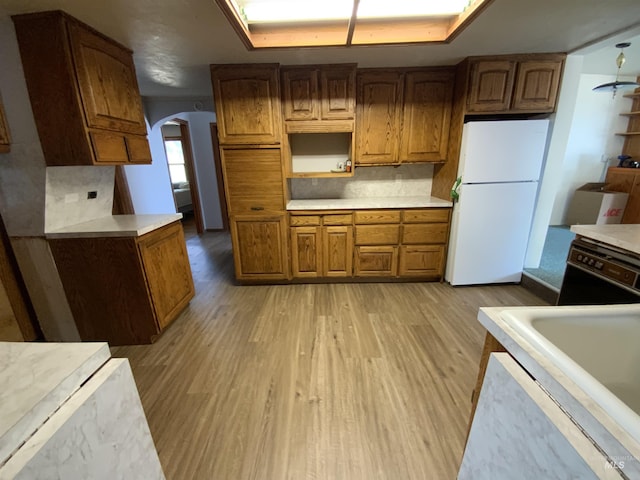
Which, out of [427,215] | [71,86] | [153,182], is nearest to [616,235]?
[427,215]

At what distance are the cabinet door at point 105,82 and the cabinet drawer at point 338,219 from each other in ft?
6.10

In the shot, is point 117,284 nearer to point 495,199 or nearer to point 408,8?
point 408,8

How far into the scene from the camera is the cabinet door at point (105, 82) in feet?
5.50

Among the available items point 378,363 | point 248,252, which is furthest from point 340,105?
point 378,363

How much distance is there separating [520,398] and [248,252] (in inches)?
102

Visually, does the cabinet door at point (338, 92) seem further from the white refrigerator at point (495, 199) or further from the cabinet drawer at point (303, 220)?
the white refrigerator at point (495, 199)

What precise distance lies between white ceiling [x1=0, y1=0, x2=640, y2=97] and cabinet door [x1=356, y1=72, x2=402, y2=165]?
14cm

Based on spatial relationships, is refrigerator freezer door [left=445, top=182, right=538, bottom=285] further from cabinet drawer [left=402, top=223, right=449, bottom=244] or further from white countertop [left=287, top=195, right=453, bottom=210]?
white countertop [left=287, top=195, right=453, bottom=210]

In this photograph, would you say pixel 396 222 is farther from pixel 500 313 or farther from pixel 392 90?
pixel 500 313

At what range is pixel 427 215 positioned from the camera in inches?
110

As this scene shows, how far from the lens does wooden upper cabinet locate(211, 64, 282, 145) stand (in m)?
2.43

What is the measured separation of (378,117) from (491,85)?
3.44ft

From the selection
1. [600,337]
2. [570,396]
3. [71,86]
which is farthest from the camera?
[71,86]

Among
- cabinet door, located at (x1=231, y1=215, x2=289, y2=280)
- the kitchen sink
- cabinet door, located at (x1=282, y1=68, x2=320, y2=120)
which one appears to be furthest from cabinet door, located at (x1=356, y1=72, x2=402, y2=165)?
the kitchen sink
